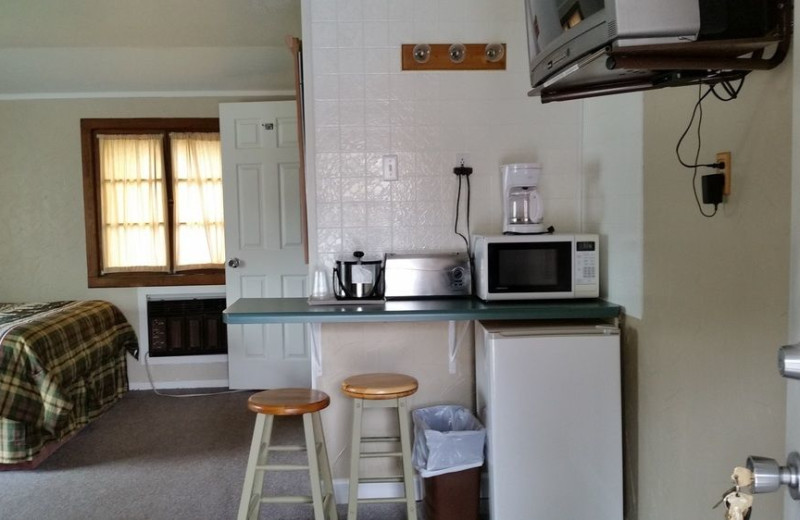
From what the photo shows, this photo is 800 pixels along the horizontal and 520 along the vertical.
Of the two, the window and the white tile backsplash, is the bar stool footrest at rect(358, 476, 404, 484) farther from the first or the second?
the window

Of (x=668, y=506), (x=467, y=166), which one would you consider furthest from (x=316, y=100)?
(x=668, y=506)

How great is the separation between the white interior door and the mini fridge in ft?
7.85

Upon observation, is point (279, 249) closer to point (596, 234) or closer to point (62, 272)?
point (62, 272)

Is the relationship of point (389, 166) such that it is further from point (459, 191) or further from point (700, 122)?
point (700, 122)

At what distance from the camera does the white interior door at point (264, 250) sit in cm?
442

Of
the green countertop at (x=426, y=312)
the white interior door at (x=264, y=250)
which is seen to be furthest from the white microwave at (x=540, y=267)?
the white interior door at (x=264, y=250)

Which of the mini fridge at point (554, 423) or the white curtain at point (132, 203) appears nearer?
the mini fridge at point (554, 423)

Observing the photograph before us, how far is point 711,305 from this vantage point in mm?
1712

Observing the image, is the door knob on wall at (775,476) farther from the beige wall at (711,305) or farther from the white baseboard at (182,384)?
the white baseboard at (182,384)

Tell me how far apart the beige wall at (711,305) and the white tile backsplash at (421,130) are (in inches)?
27.9

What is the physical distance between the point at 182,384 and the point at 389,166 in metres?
2.85

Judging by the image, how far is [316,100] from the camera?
271 centimetres

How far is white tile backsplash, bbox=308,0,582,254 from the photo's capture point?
2.70 m

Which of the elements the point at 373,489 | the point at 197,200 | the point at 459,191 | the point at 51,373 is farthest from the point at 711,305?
the point at 197,200
